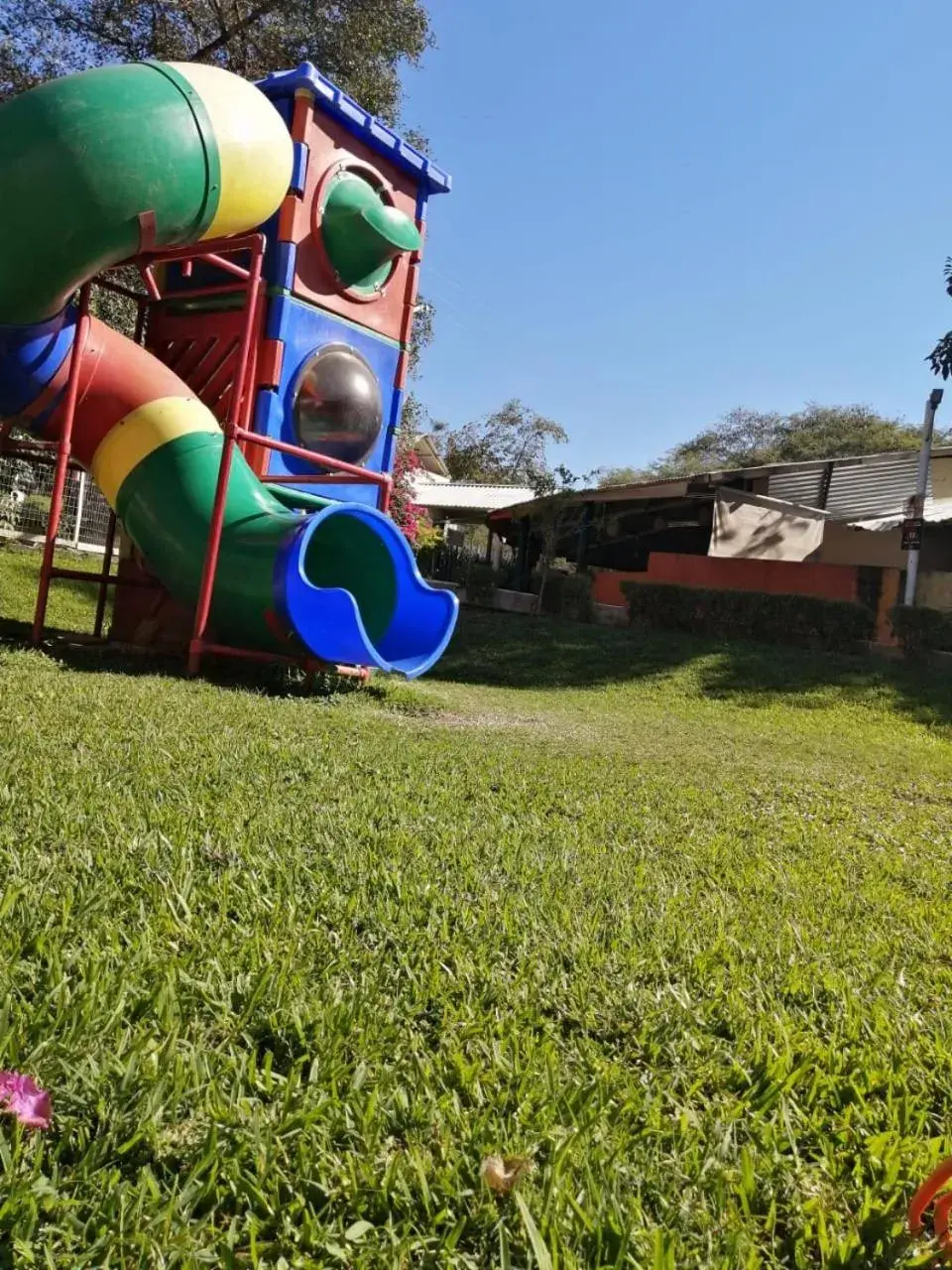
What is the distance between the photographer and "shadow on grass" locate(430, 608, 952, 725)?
440 inches

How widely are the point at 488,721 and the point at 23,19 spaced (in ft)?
45.6

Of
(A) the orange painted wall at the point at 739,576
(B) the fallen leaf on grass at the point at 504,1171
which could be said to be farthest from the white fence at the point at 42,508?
(B) the fallen leaf on grass at the point at 504,1171

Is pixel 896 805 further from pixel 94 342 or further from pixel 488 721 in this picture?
pixel 94 342

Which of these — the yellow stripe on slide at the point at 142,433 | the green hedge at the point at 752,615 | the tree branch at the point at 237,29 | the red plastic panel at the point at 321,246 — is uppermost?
the tree branch at the point at 237,29

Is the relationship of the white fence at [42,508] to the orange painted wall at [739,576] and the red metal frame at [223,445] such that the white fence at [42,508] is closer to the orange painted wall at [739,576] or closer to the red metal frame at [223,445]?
the red metal frame at [223,445]

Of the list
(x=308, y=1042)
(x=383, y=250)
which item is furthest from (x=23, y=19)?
(x=308, y=1042)

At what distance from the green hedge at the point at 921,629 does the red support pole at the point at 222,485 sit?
10.4 meters

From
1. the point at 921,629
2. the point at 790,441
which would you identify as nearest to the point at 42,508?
the point at 921,629

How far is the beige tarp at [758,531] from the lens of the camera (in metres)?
18.0

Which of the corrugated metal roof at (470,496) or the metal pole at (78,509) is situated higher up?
the corrugated metal roof at (470,496)

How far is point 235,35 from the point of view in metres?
14.1

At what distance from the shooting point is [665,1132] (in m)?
1.56

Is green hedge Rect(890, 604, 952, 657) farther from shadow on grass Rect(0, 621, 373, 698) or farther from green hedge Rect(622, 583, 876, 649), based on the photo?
shadow on grass Rect(0, 621, 373, 698)

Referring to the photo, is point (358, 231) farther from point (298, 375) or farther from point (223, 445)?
point (223, 445)
